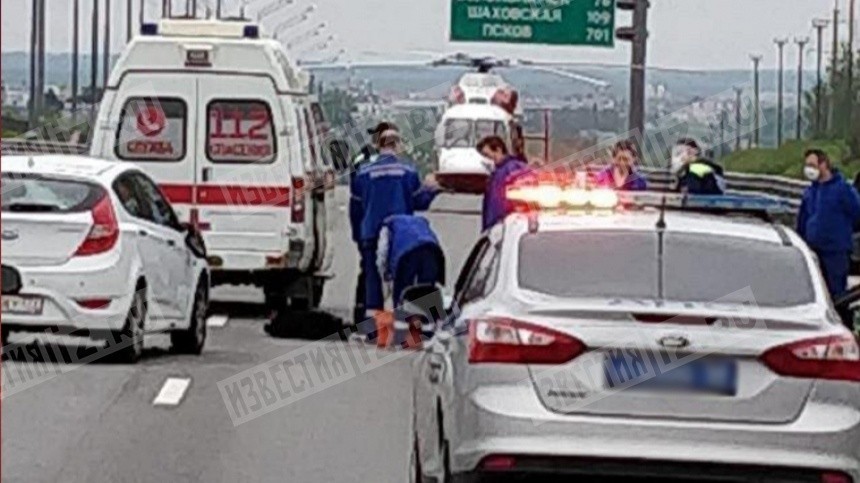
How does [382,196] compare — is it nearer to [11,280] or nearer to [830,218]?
[830,218]

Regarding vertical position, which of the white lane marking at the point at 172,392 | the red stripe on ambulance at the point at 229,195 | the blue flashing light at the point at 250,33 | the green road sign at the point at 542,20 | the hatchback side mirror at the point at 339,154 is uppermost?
the green road sign at the point at 542,20

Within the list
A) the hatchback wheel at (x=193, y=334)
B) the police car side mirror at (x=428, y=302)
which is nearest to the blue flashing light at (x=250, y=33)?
the hatchback wheel at (x=193, y=334)

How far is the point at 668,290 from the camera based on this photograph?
29.7 feet

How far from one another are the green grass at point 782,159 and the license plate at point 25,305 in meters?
31.3

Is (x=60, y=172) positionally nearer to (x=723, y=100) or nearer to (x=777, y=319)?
(x=777, y=319)

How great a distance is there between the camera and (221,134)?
854 inches

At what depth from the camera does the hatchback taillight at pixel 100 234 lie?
16.7m

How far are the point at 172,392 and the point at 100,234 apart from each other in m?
1.75

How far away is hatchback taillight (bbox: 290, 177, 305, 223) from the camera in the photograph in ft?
71.0

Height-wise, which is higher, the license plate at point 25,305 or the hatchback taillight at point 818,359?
the hatchback taillight at point 818,359

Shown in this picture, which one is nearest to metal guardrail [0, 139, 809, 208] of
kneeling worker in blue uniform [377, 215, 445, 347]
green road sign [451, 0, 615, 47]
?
green road sign [451, 0, 615, 47]

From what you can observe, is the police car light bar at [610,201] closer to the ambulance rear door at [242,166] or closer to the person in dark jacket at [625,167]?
the person in dark jacket at [625,167]

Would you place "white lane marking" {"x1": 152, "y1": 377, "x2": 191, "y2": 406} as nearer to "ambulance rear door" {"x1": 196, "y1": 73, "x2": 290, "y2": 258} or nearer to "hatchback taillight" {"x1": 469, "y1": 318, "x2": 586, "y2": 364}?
"ambulance rear door" {"x1": 196, "y1": 73, "x2": 290, "y2": 258}

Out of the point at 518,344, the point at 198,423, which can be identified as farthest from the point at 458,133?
the point at 518,344
